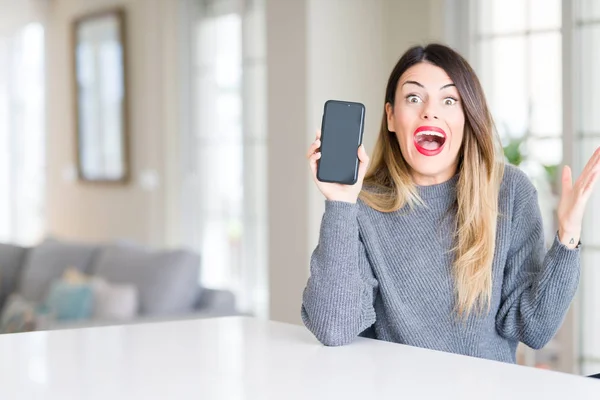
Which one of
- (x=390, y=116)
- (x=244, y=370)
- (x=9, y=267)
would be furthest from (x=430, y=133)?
(x=9, y=267)

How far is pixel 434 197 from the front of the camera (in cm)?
181

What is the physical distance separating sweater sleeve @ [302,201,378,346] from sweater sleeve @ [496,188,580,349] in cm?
30

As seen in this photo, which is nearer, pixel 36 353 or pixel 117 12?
pixel 36 353

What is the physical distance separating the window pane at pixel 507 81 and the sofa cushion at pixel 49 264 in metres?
2.42

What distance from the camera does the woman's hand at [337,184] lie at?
152 centimetres

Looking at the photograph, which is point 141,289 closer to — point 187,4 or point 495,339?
point 187,4

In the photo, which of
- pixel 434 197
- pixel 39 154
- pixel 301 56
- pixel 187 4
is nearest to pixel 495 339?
pixel 434 197

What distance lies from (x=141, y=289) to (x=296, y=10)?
4.94 feet

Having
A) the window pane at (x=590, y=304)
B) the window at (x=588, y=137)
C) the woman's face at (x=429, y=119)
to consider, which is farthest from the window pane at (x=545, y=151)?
the woman's face at (x=429, y=119)

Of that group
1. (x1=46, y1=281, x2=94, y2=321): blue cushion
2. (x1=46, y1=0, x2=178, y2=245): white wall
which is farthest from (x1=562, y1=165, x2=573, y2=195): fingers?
(x1=46, y1=0, x2=178, y2=245): white wall

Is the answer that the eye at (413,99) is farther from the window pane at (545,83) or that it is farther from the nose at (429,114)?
the window pane at (545,83)

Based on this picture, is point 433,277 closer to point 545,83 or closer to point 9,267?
point 545,83

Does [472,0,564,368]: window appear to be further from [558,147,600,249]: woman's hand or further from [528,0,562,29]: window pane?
[558,147,600,249]: woman's hand

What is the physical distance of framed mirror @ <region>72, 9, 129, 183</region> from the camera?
20.4 feet
